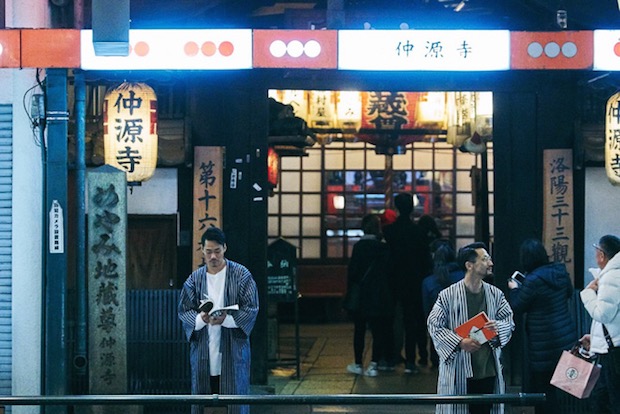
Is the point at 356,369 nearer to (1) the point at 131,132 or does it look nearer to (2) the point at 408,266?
(2) the point at 408,266

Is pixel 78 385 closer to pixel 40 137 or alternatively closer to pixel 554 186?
pixel 40 137

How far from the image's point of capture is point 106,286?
12.0 m

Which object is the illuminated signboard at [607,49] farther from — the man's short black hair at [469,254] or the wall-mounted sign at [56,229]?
the wall-mounted sign at [56,229]

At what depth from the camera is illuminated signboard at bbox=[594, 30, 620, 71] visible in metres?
11.4

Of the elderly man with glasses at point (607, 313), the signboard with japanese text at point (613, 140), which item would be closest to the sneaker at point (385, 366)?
the signboard with japanese text at point (613, 140)

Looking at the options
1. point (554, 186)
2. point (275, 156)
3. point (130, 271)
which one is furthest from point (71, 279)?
point (554, 186)

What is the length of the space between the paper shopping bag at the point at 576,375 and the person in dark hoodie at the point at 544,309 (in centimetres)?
71

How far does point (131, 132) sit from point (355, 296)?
452 centimetres

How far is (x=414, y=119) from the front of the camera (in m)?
17.2

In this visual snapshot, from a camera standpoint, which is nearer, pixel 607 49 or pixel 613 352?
pixel 613 352

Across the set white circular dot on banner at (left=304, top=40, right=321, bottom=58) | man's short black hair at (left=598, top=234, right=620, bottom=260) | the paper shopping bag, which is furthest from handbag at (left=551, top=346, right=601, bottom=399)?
white circular dot on banner at (left=304, top=40, right=321, bottom=58)

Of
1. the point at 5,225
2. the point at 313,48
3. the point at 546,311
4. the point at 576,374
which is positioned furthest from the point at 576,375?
the point at 5,225

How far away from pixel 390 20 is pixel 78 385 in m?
6.21

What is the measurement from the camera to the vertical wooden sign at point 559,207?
1389cm
